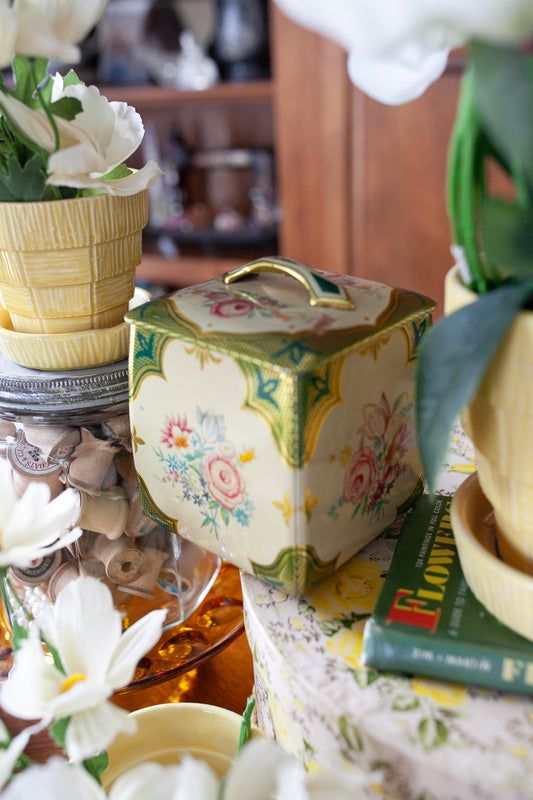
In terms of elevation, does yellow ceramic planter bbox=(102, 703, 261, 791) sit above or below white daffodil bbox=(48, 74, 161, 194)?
below

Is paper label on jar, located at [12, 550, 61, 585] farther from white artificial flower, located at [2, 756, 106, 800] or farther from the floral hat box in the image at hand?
white artificial flower, located at [2, 756, 106, 800]

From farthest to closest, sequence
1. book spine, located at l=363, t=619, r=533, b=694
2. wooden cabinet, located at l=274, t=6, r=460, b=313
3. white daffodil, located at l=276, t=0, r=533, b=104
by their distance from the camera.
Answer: wooden cabinet, located at l=274, t=6, r=460, b=313 → book spine, located at l=363, t=619, r=533, b=694 → white daffodil, located at l=276, t=0, r=533, b=104

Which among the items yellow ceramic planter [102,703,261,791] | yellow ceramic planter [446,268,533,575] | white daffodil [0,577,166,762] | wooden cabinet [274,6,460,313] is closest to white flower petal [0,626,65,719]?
white daffodil [0,577,166,762]

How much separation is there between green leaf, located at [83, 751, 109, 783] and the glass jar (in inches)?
6.0

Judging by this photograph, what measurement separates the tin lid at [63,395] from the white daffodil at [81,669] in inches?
7.5

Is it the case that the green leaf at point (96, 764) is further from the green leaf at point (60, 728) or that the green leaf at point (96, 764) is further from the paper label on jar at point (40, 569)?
the paper label on jar at point (40, 569)

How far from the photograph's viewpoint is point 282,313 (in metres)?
0.42

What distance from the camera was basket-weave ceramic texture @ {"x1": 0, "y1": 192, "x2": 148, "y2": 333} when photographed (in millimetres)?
489

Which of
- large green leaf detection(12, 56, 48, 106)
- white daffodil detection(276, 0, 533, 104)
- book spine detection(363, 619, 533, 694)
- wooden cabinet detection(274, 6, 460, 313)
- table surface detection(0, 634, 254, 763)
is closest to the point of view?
white daffodil detection(276, 0, 533, 104)

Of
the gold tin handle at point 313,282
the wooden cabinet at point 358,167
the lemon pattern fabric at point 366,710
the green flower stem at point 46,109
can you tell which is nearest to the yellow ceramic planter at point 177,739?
the lemon pattern fabric at point 366,710

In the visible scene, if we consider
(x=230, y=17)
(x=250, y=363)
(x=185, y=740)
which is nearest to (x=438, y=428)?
(x=250, y=363)

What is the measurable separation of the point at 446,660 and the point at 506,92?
258 mm

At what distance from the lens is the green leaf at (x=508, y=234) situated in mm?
307

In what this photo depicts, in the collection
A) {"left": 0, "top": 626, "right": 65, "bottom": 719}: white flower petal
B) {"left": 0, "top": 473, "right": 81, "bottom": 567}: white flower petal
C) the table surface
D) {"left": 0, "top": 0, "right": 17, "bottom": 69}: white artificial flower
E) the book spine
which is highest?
{"left": 0, "top": 0, "right": 17, "bottom": 69}: white artificial flower
